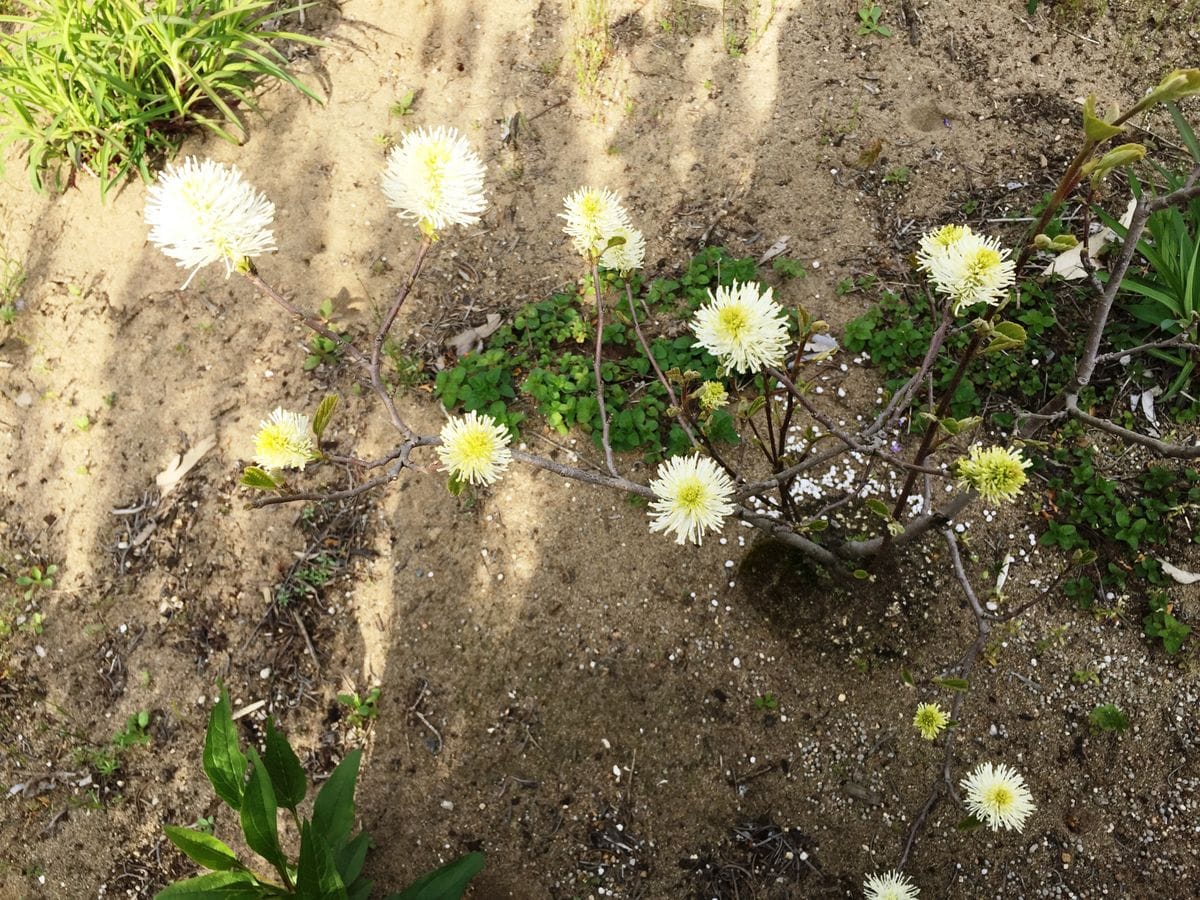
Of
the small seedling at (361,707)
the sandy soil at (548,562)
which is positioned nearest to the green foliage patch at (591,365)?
the sandy soil at (548,562)

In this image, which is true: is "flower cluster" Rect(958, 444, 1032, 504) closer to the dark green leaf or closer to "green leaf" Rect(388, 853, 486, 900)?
"green leaf" Rect(388, 853, 486, 900)

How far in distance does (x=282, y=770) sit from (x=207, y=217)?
1.50 meters

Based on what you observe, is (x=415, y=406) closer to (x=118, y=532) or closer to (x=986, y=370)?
(x=118, y=532)

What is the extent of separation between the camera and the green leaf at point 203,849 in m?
1.90

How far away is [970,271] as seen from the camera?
154cm

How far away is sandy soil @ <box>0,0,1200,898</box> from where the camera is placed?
239 cm

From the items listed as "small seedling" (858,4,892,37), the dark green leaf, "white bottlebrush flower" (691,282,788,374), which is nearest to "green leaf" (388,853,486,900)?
the dark green leaf

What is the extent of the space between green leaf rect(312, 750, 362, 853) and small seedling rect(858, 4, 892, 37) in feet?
12.7

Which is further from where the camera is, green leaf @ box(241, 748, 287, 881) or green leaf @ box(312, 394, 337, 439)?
green leaf @ box(241, 748, 287, 881)

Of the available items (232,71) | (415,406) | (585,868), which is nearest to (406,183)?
(415,406)

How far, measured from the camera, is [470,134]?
357cm

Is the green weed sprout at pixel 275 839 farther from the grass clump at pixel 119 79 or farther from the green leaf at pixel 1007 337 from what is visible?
the grass clump at pixel 119 79

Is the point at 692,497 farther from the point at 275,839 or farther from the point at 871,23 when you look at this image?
the point at 871,23

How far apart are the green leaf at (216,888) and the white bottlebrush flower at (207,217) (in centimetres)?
151
